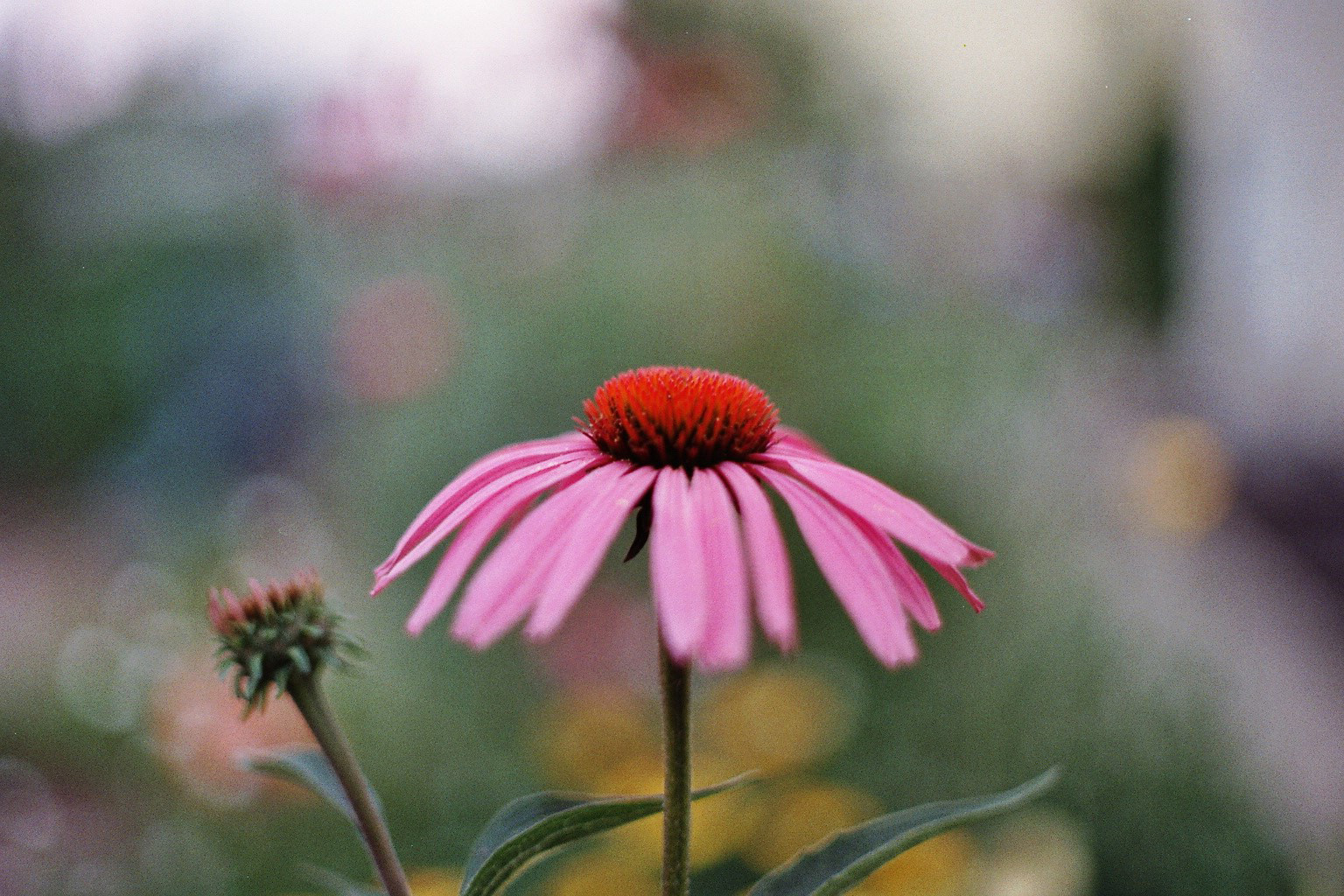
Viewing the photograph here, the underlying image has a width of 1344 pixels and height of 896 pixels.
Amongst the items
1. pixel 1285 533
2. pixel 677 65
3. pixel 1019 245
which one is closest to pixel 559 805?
pixel 677 65

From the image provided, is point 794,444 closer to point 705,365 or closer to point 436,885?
point 436,885

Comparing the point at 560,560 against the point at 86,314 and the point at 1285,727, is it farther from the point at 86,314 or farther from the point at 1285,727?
the point at 86,314

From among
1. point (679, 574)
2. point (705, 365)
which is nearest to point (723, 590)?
point (679, 574)

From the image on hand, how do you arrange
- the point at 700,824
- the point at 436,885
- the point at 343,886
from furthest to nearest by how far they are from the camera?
1. the point at 700,824
2. the point at 436,885
3. the point at 343,886

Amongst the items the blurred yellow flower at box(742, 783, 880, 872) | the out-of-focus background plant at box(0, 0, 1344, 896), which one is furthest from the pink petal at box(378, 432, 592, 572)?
the blurred yellow flower at box(742, 783, 880, 872)

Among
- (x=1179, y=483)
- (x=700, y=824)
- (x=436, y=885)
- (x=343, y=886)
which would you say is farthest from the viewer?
(x=1179, y=483)

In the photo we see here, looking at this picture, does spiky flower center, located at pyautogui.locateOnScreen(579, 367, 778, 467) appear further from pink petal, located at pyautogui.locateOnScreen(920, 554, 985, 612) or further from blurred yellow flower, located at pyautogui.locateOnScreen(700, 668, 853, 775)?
blurred yellow flower, located at pyautogui.locateOnScreen(700, 668, 853, 775)
